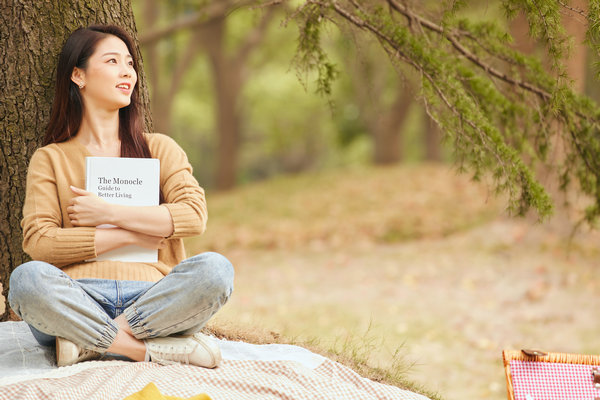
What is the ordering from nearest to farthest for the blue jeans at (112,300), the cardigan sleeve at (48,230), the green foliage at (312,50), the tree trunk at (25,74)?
the blue jeans at (112,300) → the cardigan sleeve at (48,230) → the tree trunk at (25,74) → the green foliage at (312,50)

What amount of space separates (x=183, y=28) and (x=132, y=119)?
8.11 meters

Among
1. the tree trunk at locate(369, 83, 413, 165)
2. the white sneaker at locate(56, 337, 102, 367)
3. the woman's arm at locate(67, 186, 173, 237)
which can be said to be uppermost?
the tree trunk at locate(369, 83, 413, 165)

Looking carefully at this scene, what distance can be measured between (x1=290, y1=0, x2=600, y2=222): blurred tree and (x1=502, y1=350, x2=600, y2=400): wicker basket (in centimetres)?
71

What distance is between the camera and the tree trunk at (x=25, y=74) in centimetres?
293

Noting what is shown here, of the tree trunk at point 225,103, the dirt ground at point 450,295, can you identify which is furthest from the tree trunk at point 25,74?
the tree trunk at point 225,103

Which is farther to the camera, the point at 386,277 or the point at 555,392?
the point at 386,277

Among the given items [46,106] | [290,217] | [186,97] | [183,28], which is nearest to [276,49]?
[186,97]

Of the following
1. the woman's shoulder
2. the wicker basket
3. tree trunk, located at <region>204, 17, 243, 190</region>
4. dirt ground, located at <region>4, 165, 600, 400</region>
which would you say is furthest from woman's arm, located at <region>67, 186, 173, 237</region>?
tree trunk, located at <region>204, 17, 243, 190</region>

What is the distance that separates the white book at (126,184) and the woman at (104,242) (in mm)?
39

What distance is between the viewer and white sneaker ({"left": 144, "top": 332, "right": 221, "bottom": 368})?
2498 mm

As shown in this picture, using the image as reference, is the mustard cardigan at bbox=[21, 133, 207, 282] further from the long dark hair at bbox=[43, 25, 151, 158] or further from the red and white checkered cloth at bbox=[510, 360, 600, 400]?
the red and white checkered cloth at bbox=[510, 360, 600, 400]

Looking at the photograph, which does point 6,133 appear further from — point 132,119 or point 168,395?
point 168,395

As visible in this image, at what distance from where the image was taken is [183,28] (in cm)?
1041

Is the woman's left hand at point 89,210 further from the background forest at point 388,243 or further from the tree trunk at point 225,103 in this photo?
the tree trunk at point 225,103
